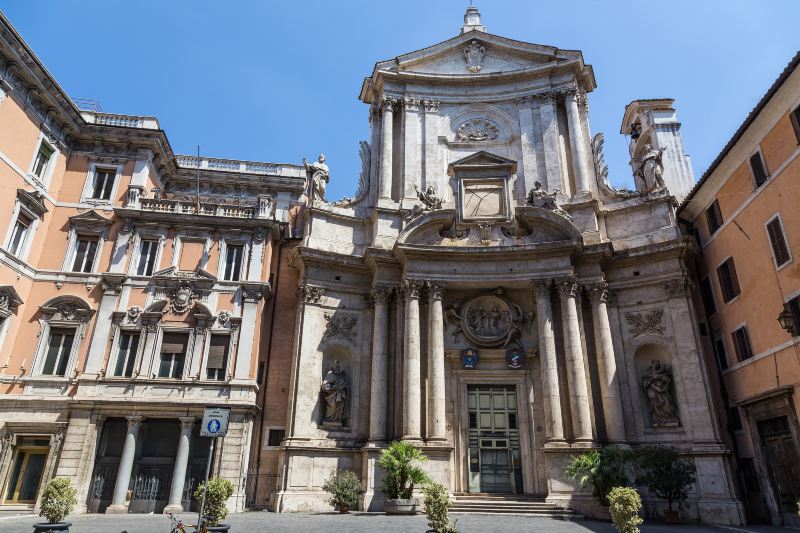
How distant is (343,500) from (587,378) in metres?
9.68

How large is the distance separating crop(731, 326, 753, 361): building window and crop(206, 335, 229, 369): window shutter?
18224mm

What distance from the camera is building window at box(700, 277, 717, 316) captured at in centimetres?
2045

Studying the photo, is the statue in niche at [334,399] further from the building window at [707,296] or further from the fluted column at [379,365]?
the building window at [707,296]

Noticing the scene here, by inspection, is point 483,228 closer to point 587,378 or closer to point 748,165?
point 587,378

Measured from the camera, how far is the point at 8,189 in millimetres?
19438

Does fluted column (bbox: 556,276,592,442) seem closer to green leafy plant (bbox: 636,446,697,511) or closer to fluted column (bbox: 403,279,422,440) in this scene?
green leafy plant (bbox: 636,446,697,511)

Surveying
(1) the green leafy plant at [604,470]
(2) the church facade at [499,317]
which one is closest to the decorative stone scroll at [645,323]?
(2) the church facade at [499,317]

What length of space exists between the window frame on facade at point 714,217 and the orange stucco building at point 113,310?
1678cm

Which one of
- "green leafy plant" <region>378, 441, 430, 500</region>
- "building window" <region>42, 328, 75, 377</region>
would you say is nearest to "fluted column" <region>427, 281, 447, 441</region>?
"green leafy plant" <region>378, 441, 430, 500</region>

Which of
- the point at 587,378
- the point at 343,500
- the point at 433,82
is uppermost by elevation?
the point at 433,82

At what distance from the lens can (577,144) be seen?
79.0 feet

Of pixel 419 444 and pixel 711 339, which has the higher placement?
pixel 711 339

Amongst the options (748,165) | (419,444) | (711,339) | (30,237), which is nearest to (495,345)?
(419,444)

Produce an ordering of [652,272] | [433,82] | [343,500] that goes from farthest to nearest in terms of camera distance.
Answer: [433,82] < [652,272] < [343,500]
